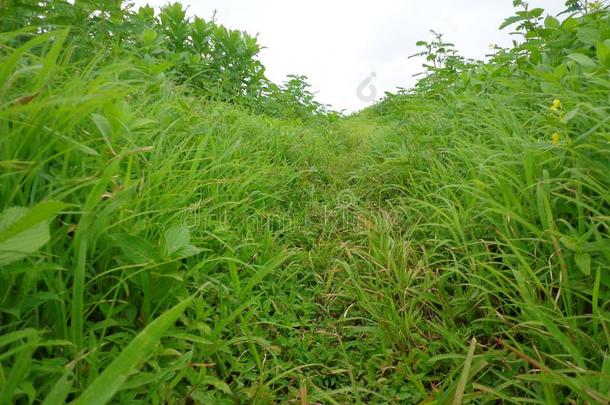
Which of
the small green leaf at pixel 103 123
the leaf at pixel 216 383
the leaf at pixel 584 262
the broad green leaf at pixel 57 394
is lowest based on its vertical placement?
the leaf at pixel 216 383

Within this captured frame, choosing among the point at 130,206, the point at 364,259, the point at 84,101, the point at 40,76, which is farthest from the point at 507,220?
the point at 40,76

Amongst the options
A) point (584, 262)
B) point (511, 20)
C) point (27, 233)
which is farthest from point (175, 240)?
point (511, 20)

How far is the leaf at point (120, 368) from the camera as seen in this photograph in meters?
0.65

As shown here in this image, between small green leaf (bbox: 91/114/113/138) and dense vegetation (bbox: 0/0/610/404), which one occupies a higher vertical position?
small green leaf (bbox: 91/114/113/138)

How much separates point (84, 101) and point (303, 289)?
114 cm

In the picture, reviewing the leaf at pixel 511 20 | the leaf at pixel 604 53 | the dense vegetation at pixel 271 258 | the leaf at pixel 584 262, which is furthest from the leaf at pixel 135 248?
the leaf at pixel 511 20

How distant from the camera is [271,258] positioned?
5.50ft

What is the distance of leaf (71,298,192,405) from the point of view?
65 cm

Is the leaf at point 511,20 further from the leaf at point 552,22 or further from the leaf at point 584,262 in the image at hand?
the leaf at point 584,262

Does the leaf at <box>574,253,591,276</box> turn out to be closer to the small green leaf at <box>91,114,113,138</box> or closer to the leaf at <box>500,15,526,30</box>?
the small green leaf at <box>91,114,113,138</box>

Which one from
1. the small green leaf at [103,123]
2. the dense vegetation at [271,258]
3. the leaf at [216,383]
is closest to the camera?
the dense vegetation at [271,258]

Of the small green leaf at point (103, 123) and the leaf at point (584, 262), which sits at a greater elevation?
the small green leaf at point (103, 123)

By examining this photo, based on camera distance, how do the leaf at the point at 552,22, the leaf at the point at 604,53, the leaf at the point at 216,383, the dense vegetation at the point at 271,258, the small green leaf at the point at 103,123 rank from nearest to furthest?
the dense vegetation at the point at 271,258
the leaf at the point at 216,383
the small green leaf at the point at 103,123
the leaf at the point at 604,53
the leaf at the point at 552,22

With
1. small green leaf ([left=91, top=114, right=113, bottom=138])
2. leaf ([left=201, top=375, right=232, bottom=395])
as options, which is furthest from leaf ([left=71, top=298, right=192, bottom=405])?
small green leaf ([left=91, top=114, right=113, bottom=138])
